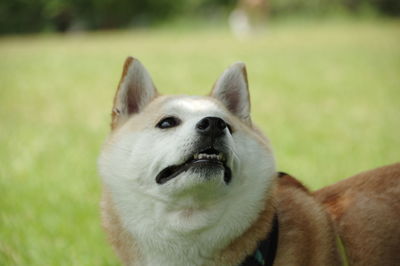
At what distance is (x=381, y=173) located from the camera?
2418 mm

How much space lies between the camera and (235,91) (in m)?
2.64

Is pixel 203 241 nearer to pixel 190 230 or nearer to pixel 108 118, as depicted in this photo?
pixel 190 230

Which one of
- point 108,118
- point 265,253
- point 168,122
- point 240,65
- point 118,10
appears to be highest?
point 240,65

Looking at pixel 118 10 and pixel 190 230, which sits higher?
pixel 190 230

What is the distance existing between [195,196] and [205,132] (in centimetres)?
30

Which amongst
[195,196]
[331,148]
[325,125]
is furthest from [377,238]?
[325,125]

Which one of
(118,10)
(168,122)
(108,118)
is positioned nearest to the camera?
(168,122)

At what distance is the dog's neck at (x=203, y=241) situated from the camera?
2051 mm

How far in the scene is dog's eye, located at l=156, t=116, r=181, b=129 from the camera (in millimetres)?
2325

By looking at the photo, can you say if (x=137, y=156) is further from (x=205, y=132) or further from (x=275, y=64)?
(x=275, y=64)

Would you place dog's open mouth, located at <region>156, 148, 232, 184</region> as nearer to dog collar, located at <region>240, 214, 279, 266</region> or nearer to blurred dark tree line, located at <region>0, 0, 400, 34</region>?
dog collar, located at <region>240, 214, 279, 266</region>

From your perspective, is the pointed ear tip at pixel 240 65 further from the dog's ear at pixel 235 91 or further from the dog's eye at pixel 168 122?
the dog's eye at pixel 168 122

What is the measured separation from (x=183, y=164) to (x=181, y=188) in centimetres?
12

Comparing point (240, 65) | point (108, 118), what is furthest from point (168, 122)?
point (108, 118)
